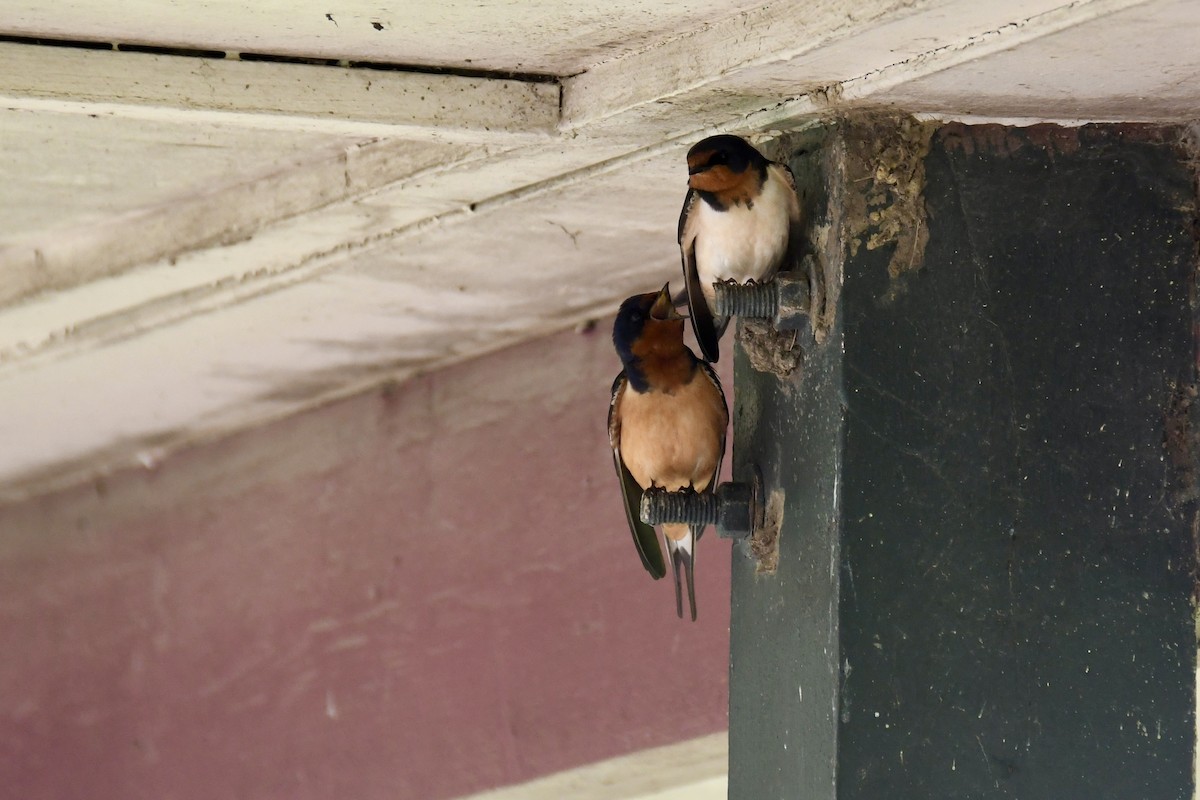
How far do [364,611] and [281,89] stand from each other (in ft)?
5.77

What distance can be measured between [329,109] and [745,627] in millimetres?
881

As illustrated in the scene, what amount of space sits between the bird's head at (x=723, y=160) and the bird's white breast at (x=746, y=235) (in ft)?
0.11

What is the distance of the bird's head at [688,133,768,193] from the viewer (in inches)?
84.9


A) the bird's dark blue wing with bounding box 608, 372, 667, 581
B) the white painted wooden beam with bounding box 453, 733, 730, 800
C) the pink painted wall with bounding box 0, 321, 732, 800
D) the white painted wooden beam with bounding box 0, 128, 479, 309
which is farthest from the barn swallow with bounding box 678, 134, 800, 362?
the white painted wooden beam with bounding box 453, 733, 730, 800

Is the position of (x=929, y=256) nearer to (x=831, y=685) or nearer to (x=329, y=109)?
(x=831, y=685)

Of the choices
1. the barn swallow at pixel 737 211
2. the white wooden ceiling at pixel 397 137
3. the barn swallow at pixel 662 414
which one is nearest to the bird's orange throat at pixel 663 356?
the barn swallow at pixel 662 414

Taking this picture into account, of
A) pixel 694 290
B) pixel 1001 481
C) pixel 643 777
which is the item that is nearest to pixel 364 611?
pixel 643 777

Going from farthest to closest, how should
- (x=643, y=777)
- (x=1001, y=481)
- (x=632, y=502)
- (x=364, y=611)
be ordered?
(x=364, y=611), (x=643, y=777), (x=632, y=502), (x=1001, y=481)

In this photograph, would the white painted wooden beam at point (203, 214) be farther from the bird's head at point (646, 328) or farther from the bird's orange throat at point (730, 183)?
the bird's head at point (646, 328)

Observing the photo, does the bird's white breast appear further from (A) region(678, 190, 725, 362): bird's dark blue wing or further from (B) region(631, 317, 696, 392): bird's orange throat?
A: (B) region(631, 317, 696, 392): bird's orange throat

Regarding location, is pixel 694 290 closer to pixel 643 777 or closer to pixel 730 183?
pixel 730 183

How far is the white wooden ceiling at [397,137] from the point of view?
1924 millimetres

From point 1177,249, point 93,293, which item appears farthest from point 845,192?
point 93,293

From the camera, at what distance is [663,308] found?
2.78 m
